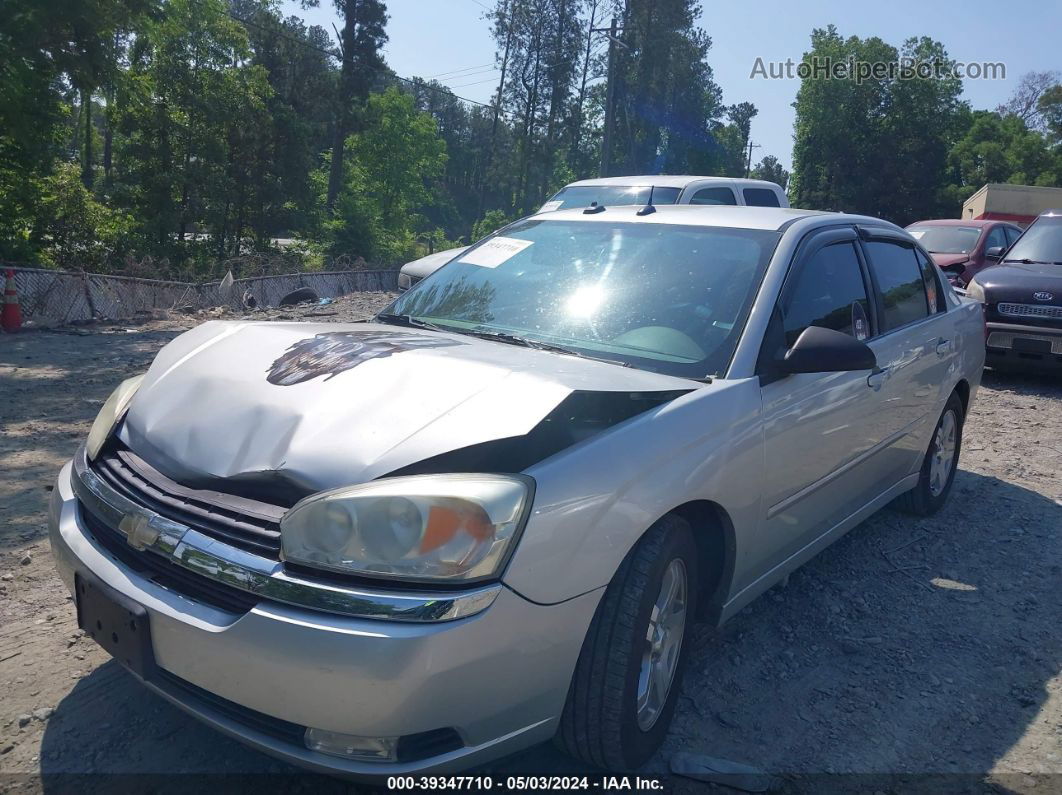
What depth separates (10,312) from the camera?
11.0 meters

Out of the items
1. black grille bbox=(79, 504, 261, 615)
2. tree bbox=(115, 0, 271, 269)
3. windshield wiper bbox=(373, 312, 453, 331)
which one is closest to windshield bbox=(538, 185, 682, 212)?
windshield wiper bbox=(373, 312, 453, 331)

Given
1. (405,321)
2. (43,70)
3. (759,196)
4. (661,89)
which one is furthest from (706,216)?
(661,89)

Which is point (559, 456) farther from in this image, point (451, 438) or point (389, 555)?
point (389, 555)

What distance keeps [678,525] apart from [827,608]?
63.4 inches

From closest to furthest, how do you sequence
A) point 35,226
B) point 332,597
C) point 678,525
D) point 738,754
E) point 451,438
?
point 332,597, point 451,438, point 678,525, point 738,754, point 35,226

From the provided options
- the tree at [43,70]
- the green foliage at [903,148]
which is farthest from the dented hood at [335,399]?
the green foliage at [903,148]

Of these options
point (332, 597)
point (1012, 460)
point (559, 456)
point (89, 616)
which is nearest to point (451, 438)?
point (559, 456)

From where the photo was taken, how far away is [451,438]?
219 cm

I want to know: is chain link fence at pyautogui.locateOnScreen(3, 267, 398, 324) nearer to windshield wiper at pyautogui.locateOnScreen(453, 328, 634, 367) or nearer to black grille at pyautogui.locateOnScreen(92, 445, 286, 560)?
windshield wiper at pyautogui.locateOnScreen(453, 328, 634, 367)

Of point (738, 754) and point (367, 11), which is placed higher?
point (367, 11)

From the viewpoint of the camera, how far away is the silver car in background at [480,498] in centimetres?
196

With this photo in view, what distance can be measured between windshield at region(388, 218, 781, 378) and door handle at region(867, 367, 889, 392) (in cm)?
80

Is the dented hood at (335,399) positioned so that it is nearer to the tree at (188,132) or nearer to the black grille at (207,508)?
the black grille at (207,508)

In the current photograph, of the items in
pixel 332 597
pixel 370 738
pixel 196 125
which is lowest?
pixel 370 738
